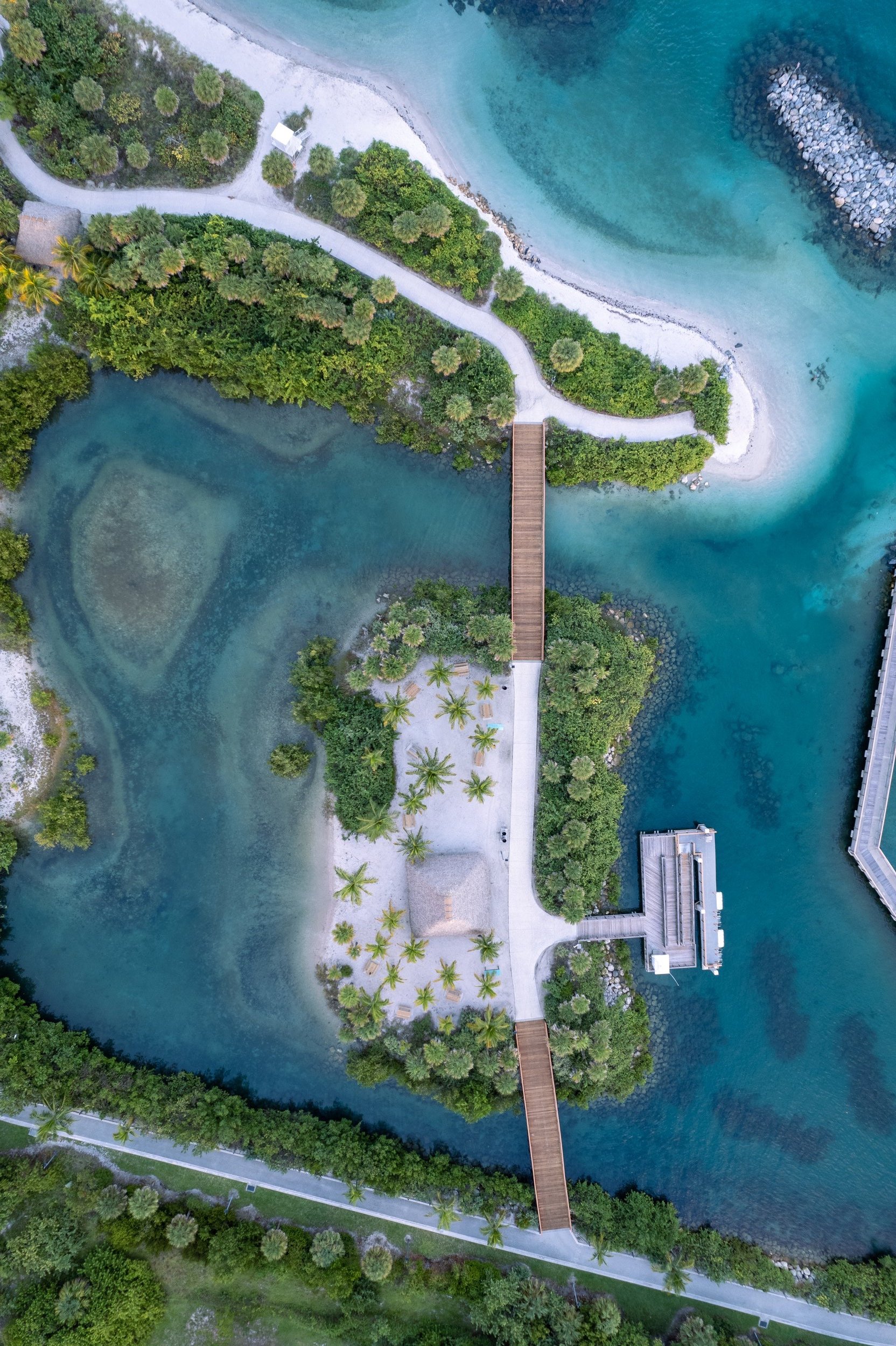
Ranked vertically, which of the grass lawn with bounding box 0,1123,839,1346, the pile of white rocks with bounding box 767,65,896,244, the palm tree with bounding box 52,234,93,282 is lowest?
the grass lawn with bounding box 0,1123,839,1346

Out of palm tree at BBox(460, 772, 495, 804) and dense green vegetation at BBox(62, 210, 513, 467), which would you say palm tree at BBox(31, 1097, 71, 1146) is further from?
dense green vegetation at BBox(62, 210, 513, 467)

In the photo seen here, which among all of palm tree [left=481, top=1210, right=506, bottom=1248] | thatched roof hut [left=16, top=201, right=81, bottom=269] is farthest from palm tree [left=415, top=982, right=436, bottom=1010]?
thatched roof hut [left=16, top=201, right=81, bottom=269]

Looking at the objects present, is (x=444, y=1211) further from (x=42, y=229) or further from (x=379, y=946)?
(x=42, y=229)

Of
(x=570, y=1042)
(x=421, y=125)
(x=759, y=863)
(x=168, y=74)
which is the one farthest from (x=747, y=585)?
(x=168, y=74)

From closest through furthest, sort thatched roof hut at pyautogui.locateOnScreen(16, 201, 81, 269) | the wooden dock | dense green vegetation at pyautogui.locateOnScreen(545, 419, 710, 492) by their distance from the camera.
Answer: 1. thatched roof hut at pyautogui.locateOnScreen(16, 201, 81, 269)
2. dense green vegetation at pyautogui.locateOnScreen(545, 419, 710, 492)
3. the wooden dock

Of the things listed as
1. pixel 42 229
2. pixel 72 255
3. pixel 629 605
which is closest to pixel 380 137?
pixel 72 255

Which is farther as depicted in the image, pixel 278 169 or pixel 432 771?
pixel 432 771

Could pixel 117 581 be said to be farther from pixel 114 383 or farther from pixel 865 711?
pixel 865 711
